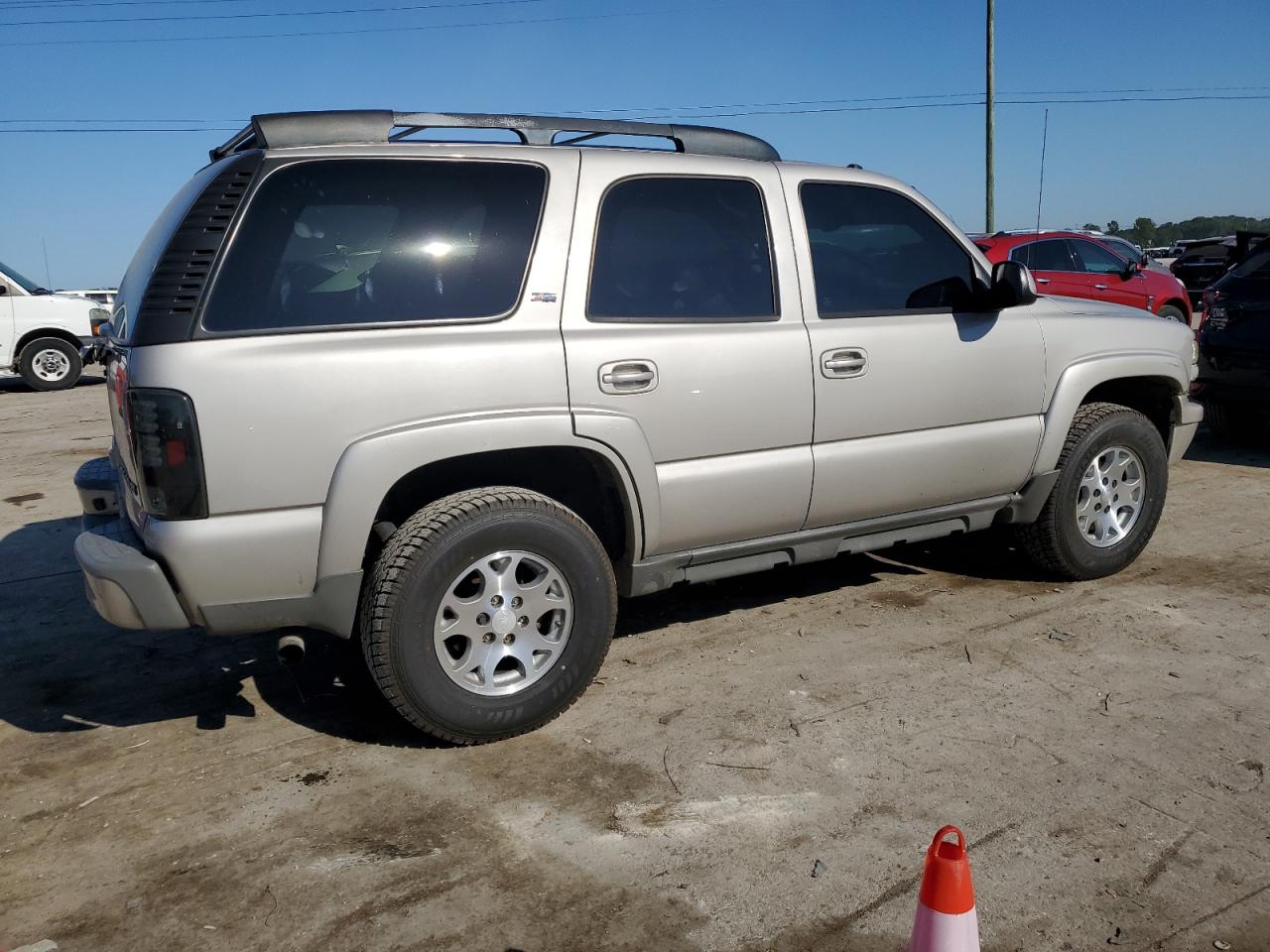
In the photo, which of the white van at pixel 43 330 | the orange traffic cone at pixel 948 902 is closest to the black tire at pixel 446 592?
the orange traffic cone at pixel 948 902

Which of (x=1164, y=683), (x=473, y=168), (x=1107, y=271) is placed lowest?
(x=1164, y=683)

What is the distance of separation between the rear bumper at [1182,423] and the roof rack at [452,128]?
102 inches

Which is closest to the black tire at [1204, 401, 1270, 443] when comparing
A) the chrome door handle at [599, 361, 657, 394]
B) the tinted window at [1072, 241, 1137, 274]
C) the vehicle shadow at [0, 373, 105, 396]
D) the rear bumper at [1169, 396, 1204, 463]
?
the rear bumper at [1169, 396, 1204, 463]

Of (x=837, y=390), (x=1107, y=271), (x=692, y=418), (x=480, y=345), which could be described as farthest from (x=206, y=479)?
(x=1107, y=271)

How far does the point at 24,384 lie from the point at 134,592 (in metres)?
15.2

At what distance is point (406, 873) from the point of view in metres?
2.94

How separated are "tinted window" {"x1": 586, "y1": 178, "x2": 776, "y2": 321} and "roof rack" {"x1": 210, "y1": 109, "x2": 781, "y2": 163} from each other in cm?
23

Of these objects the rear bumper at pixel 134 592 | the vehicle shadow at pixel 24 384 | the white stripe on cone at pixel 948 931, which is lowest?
the vehicle shadow at pixel 24 384

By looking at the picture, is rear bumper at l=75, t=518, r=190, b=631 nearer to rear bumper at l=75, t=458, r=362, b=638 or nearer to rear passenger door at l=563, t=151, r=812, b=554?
rear bumper at l=75, t=458, r=362, b=638

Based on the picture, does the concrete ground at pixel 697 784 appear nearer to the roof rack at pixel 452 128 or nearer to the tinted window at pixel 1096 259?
the roof rack at pixel 452 128

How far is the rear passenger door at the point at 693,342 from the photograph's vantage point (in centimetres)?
378

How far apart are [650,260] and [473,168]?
0.72 m

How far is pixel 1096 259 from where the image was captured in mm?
13555

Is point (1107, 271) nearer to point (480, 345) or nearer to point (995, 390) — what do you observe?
point (995, 390)
